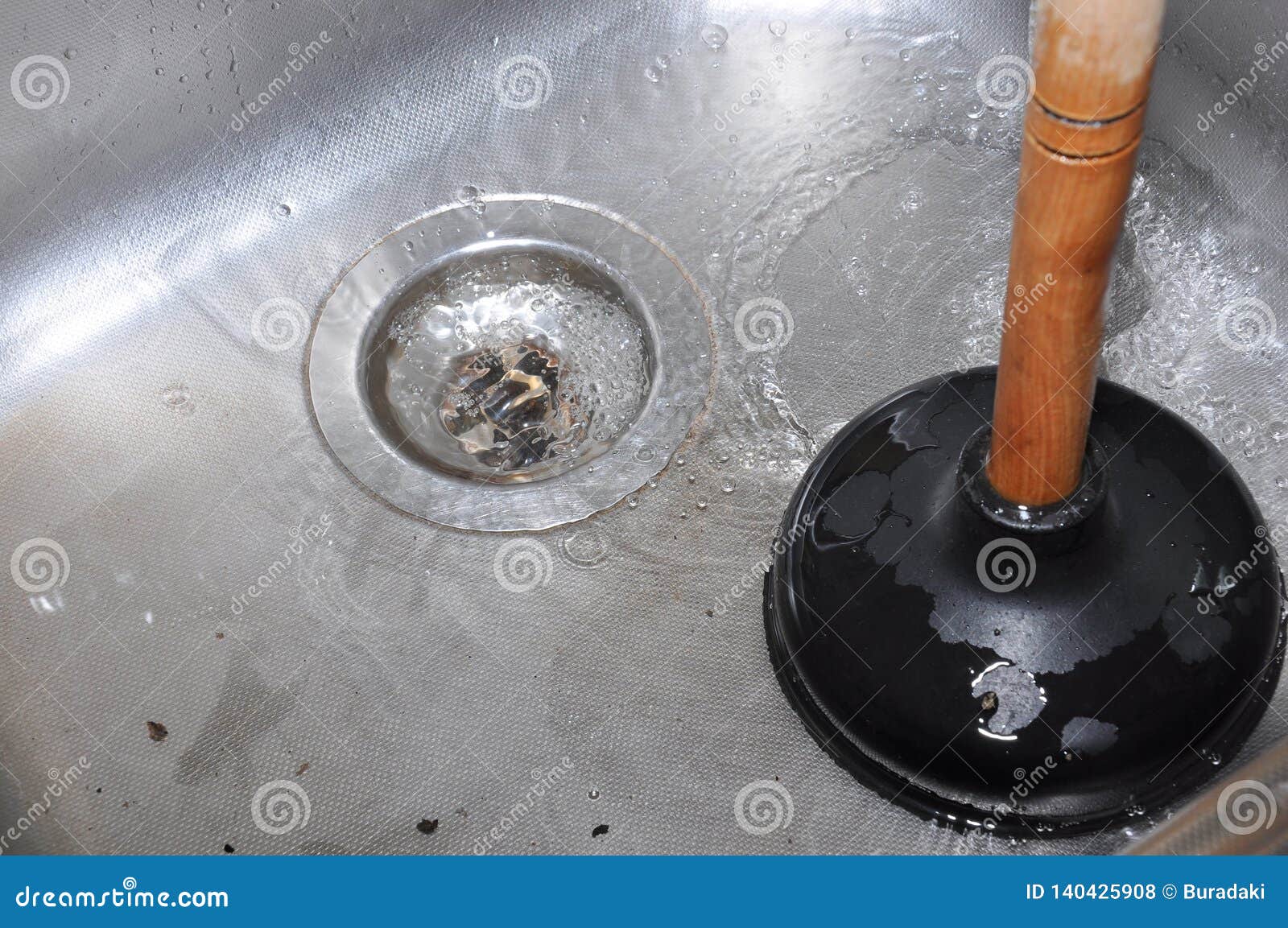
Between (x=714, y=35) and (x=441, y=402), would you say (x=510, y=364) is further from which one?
(x=714, y=35)

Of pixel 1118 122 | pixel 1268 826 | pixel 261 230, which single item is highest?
pixel 261 230

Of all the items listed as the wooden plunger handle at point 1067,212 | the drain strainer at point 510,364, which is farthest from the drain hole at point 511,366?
the wooden plunger handle at point 1067,212

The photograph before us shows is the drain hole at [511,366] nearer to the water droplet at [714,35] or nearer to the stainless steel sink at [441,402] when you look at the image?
the stainless steel sink at [441,402]

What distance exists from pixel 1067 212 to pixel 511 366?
2.09 feet

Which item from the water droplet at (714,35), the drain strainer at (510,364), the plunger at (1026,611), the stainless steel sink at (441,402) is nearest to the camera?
the plunger at (1026,611)

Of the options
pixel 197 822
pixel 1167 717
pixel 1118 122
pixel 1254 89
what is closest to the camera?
pixel 1118 122

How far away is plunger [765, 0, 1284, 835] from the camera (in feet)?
2.30

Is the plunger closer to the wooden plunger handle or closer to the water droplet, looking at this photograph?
the wooden plunger handle

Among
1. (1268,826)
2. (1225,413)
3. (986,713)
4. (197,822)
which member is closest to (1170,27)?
(1225,413)

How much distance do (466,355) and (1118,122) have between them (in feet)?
2.28

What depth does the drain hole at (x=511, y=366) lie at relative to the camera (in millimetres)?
983

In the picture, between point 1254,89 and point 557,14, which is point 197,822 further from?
point 1254,89

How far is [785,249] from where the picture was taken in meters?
1.02

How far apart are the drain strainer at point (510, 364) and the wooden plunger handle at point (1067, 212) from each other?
41 cm
